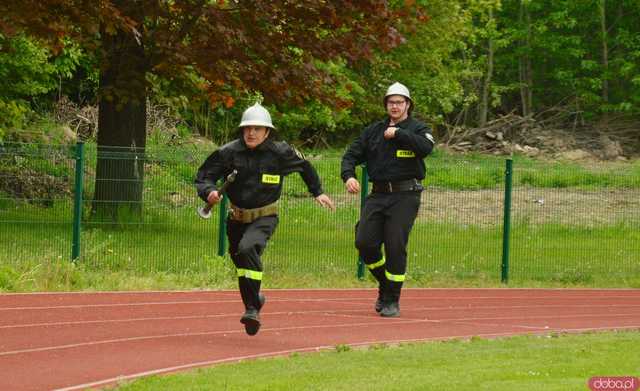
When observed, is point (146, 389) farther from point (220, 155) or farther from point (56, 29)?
point (56, 29)

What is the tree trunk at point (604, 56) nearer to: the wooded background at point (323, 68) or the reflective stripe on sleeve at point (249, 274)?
the wooded background at point (323, 68)

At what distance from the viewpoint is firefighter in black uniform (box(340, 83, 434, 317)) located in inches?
536

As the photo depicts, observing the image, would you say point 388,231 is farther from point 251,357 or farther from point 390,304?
point 251,357

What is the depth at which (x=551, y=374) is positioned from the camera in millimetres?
9688

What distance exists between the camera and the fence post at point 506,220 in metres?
19.5

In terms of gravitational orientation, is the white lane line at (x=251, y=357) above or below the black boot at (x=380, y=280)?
below

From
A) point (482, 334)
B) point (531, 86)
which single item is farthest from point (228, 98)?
point (531, 86)

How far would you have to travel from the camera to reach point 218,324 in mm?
13320

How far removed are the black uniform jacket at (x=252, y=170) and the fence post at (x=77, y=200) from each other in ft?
19.0

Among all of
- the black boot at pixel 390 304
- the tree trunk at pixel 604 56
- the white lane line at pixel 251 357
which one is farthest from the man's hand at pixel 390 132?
the tree trunk at pixel 604 56

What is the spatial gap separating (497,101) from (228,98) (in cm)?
2563

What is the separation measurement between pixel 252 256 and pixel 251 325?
594mm

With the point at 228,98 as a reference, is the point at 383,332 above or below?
below

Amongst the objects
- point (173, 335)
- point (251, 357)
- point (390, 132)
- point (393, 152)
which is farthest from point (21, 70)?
point (251, 357)
